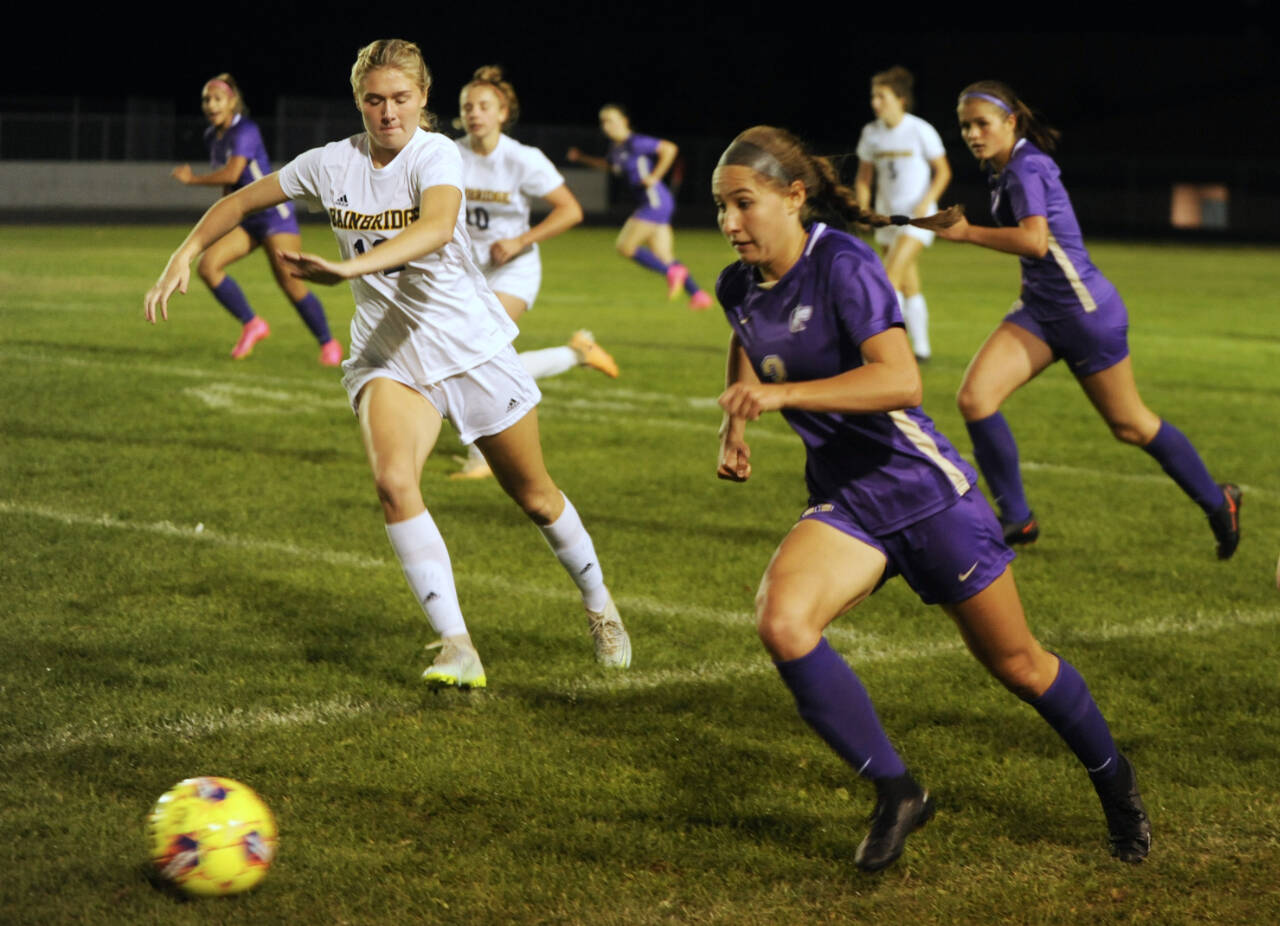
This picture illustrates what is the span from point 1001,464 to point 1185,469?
778 millimetres

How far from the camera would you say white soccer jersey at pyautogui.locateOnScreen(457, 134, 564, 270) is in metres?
8.45

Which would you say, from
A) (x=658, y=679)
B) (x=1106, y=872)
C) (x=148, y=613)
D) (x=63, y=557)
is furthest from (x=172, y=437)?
(x=1106, y=872)

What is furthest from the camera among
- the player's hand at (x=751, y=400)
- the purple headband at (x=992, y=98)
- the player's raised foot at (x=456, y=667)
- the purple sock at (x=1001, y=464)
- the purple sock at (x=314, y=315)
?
the purple sock at (x=314, y=315)

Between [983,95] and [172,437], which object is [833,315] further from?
[172,437]

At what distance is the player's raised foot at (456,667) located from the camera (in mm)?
4816

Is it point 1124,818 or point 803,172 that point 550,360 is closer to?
point 803,172

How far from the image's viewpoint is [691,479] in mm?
8469

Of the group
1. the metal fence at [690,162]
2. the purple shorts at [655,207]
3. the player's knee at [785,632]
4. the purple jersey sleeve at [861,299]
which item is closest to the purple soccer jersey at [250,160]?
the purple shorts at [655,207]

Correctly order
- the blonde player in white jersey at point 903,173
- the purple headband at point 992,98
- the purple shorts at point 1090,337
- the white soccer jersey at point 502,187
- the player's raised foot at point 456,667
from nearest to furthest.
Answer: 1. the player's raised foot at point 456,667
2. the purple headband at point 992,98
3. the purple shorts at point 1090,337
4. the white soccer jersey at point 502,187
5. the blonde player in white jersey at point 903,173

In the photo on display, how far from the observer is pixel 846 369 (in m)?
3.66

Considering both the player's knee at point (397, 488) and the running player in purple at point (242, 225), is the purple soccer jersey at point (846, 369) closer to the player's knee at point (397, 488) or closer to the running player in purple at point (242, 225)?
the player's knee at point (397, 488)

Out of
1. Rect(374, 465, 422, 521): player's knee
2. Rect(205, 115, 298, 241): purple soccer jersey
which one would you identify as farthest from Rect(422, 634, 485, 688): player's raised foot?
Rect(205, 115, 298, 241): purple soccer jersey

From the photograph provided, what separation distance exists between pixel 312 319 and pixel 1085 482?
20.6ft

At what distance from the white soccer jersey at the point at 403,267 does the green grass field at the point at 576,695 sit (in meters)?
1.03
